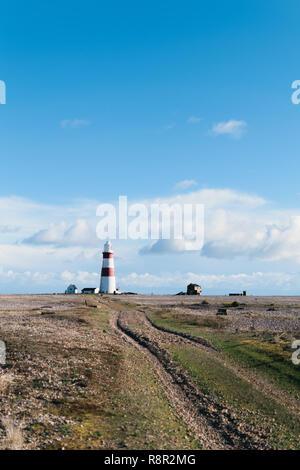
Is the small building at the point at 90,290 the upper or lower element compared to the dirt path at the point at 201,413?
upper

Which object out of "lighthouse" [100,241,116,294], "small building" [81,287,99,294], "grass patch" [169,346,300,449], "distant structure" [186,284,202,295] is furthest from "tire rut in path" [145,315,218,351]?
"distant structure" [186,284,202,295]

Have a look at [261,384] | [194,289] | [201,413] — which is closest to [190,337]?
[261,384]

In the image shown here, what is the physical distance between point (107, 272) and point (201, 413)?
10249cm

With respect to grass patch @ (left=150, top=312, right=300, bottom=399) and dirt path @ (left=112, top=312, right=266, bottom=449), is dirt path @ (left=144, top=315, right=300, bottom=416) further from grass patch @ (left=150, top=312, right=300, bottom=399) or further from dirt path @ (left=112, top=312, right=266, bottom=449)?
dirt path @ (left=112, top=312, right=266, bottom=449)

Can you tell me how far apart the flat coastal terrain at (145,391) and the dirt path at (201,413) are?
6 cm

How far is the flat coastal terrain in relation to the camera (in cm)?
2078

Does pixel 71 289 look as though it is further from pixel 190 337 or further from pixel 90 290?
pixel 190 337

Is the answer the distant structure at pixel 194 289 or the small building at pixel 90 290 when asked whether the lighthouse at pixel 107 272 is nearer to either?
the small building at pixel 90 290

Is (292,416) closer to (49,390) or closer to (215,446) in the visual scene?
(215,446)

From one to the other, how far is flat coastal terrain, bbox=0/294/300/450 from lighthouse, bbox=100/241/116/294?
230ft

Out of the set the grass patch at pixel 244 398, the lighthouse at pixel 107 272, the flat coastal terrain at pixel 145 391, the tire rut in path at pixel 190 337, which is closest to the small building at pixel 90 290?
the lighthouse at pixel 107 272

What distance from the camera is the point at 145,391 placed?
28.7 m

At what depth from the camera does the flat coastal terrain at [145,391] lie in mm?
20781

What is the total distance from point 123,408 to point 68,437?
18.7 feet
